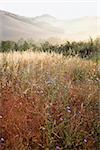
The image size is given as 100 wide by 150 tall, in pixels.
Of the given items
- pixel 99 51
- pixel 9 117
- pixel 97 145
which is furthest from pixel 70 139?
pixel 99 51

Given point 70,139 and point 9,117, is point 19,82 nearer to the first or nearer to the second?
point 9,117

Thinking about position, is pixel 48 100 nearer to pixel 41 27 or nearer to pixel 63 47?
pixel 63 47

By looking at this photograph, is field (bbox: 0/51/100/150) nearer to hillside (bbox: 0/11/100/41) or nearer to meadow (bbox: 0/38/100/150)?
meadow (bbox: 0/38/100/150)

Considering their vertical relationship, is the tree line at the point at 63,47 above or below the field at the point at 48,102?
above

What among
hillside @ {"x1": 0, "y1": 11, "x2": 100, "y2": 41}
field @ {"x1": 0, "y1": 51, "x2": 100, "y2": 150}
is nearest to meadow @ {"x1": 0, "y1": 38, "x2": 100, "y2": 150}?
field @ {"x1": 0, "y1": 51, "x2": 100, "y2": 150}

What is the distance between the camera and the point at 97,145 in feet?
9.11

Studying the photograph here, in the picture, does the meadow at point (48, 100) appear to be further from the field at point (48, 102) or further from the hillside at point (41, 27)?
the hillside at point (41, 27)

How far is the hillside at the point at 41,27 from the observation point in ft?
9.46

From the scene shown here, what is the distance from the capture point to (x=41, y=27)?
115 inches

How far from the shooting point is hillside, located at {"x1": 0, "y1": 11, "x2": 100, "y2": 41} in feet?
9.46

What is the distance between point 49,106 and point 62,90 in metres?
0.18

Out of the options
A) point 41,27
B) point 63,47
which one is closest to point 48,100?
point 63,47

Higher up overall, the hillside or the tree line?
the hillside

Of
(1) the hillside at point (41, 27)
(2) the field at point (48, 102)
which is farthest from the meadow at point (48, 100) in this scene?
(1) the hillside at point (41, 27)
